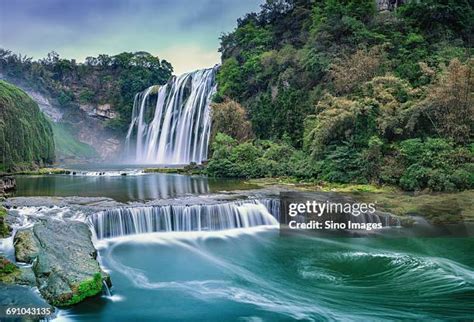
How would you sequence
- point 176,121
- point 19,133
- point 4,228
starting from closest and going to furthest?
point 4,228 → point 19,133 → point 176,121

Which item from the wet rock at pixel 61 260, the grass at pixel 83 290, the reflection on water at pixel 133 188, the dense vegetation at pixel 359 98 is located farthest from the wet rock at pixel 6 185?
the grass at pixel 83 290

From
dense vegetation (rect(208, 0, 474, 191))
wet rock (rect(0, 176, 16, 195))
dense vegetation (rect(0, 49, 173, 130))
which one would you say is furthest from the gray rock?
dense vegetation (rect(0, 49, 173, 130))

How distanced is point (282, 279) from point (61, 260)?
184 inches

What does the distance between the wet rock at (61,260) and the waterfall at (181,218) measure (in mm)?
1554

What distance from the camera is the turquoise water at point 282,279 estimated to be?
24.0ft

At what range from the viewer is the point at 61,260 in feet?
26.8

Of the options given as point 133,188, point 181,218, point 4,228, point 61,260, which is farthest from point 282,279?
point 133,188

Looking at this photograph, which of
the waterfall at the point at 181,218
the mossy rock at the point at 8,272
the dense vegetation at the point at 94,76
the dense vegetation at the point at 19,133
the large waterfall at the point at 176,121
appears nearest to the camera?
the mossy rock at the point at 8,272

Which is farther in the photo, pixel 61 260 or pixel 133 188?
A: pixel 133 188

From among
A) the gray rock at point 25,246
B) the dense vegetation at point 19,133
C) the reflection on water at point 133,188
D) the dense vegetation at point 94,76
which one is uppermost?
the dense vegetation at point 94,76

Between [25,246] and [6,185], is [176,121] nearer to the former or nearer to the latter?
[6,185]

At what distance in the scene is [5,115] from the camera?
26.1 m

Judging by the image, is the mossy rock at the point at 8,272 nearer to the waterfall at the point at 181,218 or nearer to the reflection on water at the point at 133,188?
the waterfall at the point at 181,218

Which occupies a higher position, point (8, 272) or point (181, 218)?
point (181, 218)
